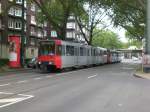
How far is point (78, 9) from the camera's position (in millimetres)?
64938

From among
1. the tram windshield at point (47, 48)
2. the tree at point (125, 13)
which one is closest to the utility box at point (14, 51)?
the tram windshield at point (47, 48)

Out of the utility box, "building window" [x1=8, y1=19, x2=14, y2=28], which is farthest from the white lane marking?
"building window" [x1=8, y1=19, x2=14, y2=28]

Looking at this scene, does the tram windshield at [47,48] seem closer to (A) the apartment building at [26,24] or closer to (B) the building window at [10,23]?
(A) the apartment building at [26,24]

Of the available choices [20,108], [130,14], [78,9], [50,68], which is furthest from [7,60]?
[20,108]

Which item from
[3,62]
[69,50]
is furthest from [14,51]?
[69,50]

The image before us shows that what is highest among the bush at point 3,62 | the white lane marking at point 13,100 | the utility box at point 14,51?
the utility box at point 14,51

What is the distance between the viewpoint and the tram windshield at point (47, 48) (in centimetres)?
4116

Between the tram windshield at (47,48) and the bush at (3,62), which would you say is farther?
the bush at (3,62)

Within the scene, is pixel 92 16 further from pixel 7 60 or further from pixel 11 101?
pixel 11 101

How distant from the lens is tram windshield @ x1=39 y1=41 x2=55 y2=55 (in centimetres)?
4116

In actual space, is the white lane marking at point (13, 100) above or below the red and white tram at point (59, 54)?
below

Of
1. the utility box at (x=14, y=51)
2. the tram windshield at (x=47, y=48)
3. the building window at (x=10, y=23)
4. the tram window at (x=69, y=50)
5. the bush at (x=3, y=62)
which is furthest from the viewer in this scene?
the building window at (x=10, y=23)

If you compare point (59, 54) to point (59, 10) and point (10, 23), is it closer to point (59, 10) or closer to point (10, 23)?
point (59, 10)

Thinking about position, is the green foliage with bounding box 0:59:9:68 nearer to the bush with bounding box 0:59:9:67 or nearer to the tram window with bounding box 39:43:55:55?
the bush with bounding box 0:59:9:67
